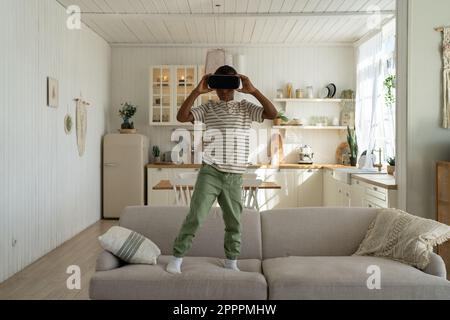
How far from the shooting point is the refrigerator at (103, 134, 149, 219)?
7.33m

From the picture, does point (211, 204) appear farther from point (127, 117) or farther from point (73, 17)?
point (127, 117)

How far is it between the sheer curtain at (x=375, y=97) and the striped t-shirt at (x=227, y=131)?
12.5ft

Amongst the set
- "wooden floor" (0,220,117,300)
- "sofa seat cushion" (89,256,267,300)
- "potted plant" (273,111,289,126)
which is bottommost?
"wooden floor" (0,220,117,300)

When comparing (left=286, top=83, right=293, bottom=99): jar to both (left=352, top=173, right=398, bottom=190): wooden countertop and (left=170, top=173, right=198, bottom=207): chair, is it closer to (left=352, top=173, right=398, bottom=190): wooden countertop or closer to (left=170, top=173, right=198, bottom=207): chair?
(left=352, top=173, right=398, bottom=190): wooden countertop

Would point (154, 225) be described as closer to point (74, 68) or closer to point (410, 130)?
point (410, 130)

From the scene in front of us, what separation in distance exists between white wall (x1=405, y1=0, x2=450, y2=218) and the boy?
84.8 inches

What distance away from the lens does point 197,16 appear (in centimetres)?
607

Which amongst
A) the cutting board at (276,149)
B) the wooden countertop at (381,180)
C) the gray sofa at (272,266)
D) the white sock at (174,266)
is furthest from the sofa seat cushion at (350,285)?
the cutting board at (276,149)

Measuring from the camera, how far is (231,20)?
639 cm

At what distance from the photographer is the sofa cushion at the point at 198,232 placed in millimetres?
3193

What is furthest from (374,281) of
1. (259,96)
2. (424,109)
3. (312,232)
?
(424,109)

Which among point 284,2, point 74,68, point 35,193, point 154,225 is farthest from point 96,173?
point 154,225

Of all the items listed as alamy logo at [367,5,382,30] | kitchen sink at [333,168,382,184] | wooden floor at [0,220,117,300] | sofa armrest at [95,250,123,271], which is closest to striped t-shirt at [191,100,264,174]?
sofa armrest at [95,250,123,271]
